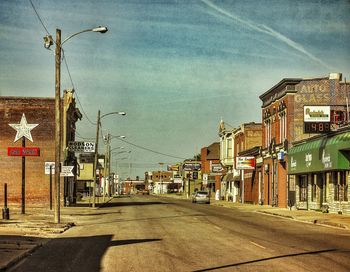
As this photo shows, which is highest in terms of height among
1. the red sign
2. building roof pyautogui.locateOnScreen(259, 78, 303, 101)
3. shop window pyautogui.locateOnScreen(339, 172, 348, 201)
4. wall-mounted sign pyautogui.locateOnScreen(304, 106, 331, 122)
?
building roof pyautogui.locateOnScreen(259, 78, 303, 101)

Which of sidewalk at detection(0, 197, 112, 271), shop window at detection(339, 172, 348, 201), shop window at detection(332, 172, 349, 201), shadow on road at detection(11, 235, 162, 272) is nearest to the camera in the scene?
shadow on road at detection(11, 235, 162, 272)

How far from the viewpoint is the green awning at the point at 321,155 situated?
3838 centimetres

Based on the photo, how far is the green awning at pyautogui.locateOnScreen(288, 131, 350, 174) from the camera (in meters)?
38.4

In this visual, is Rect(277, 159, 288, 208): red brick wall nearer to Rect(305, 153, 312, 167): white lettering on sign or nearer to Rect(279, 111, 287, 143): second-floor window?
Rect(279, 111, 287, 143): second-floor window

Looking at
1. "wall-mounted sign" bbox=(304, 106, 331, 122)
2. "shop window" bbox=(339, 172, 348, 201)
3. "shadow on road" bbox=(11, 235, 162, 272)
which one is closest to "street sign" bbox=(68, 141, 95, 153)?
"wall-mounted sign" bbox=(304, 106, 331, 122)

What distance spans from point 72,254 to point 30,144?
34.3 m

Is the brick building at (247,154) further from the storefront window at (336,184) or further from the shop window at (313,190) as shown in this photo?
the storefront window at (336,184)

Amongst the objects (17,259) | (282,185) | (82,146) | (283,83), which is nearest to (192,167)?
(282,185)

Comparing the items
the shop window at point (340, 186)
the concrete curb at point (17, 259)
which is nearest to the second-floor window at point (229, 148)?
the shop window at point (340, 186)

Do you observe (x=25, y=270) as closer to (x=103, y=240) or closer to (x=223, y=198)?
(x=103, y=240)

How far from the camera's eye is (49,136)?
49469 mm

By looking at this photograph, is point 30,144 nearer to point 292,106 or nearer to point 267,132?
point 292,106

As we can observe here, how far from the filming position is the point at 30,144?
1948 inches

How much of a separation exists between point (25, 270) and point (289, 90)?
42.1 meters
